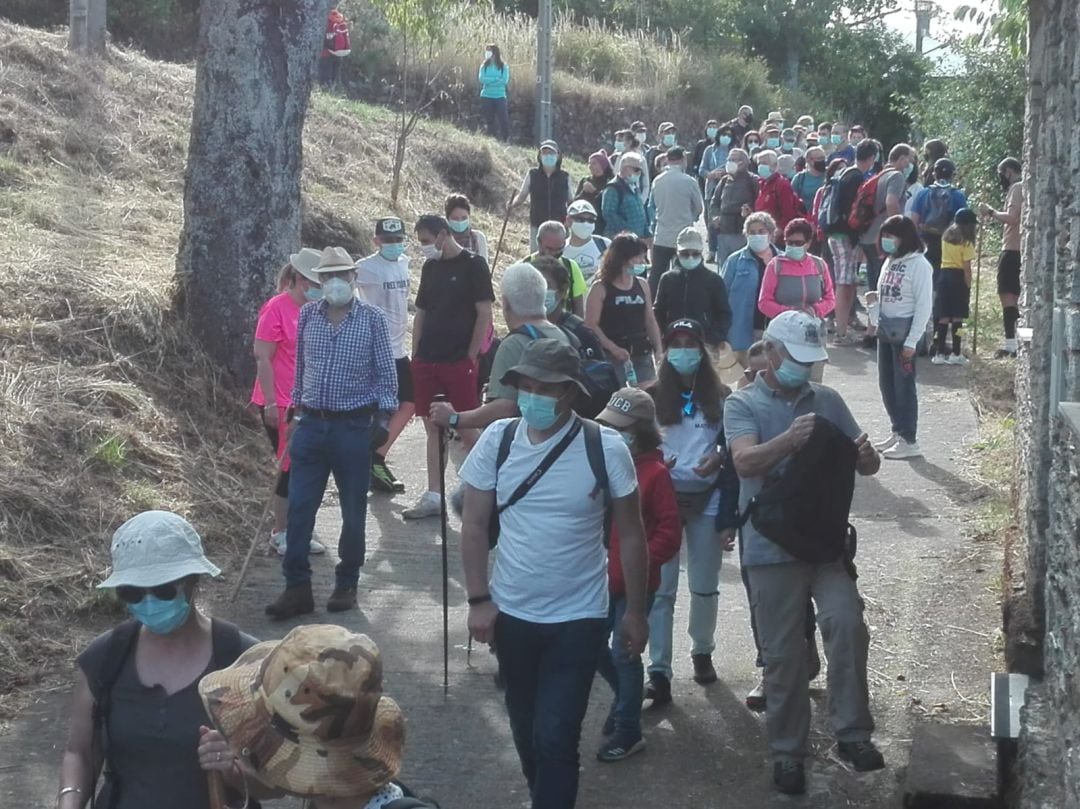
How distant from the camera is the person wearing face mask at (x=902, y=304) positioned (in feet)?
37.1

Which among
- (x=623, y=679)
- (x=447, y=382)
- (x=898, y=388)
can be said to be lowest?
(x=623, y=679)

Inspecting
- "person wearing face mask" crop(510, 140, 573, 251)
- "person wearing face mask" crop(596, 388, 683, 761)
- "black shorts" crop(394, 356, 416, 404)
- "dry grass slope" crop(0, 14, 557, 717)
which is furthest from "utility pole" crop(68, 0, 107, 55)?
"person wearing face mask" crop(596, 388, 683, 761)

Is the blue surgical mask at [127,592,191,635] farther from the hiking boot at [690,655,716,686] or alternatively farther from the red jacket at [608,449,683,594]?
the hiking boot at [690,655,716,686]

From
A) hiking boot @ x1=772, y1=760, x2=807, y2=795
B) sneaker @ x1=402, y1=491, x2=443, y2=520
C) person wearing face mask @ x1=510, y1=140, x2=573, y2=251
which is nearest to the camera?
hiking boot @ x1=772, y1=760, x2=807, y2=795

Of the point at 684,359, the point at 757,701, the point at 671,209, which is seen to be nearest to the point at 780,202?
the point at 671,209

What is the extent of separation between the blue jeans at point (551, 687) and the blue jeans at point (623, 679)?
933mm

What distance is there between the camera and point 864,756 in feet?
20.6

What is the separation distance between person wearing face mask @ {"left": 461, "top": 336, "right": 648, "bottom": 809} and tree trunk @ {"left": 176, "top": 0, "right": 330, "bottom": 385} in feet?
20.6

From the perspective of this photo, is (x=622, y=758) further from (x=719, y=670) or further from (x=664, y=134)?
(x=664, y=134)

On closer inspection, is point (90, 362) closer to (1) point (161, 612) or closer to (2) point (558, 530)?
(2) point (558, 530)

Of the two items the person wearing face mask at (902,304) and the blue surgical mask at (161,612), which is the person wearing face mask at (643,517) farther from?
the person wearing face mask at (902,304)

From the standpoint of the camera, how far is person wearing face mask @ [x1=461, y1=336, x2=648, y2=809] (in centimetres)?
535

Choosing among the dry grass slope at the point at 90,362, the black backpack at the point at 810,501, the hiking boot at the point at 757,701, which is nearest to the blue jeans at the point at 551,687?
the black backpack at the point at 810,501

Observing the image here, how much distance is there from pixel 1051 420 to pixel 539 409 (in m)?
2.46
